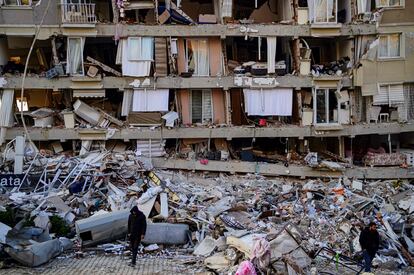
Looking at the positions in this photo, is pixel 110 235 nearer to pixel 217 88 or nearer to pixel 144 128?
pixel 144 128

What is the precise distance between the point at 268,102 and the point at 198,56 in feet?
15.5

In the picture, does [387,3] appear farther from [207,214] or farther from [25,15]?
[25,15]

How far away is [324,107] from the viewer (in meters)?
31.3

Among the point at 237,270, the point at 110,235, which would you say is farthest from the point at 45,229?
the point at 237,270

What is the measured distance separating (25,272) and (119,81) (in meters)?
16.0

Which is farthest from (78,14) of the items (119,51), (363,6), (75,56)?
(363,6)

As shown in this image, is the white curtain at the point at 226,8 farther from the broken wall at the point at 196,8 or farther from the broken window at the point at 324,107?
the broken window at the point at 324,107

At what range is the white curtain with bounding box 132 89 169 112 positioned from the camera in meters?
30.1

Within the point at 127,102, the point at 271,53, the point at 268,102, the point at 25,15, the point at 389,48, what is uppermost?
the point at 25,15

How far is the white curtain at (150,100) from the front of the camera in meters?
30.1

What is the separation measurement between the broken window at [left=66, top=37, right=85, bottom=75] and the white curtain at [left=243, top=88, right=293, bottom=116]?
923 cm

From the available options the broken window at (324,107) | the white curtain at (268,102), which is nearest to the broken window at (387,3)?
the broken window at (324,107)

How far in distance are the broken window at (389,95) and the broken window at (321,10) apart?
505 centimetres

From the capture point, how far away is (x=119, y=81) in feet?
98.1
